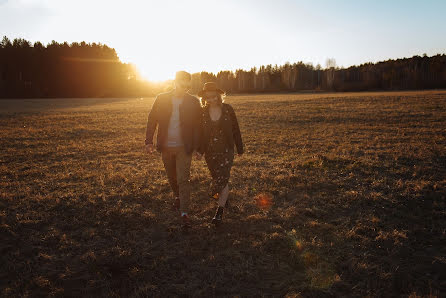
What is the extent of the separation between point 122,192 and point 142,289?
3531mm

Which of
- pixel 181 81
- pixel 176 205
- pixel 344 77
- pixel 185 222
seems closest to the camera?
pixel 181 81

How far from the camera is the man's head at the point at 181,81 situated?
177 inches

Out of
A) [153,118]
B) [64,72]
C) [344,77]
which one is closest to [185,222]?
[153,118]

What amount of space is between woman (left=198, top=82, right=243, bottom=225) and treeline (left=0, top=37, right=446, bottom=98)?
6460cm

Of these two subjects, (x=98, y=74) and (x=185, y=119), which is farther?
(x=98, y=74)

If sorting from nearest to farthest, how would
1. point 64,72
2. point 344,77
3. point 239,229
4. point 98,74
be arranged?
point 239,229 < point 64,72 < point 98,74 < point 344,77

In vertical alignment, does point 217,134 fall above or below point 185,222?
above

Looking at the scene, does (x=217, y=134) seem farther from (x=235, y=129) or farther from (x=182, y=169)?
(x=182, y=169)

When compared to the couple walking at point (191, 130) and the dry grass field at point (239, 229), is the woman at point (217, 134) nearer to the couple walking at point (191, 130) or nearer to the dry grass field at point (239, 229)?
the couple walking at point (191, 130)

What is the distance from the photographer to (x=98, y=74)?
73.4 m

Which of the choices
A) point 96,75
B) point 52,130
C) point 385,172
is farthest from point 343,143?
point 96,75

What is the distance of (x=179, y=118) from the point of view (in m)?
4.57

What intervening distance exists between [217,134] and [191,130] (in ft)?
1.33

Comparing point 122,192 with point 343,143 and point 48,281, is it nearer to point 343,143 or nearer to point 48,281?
point 48,281
